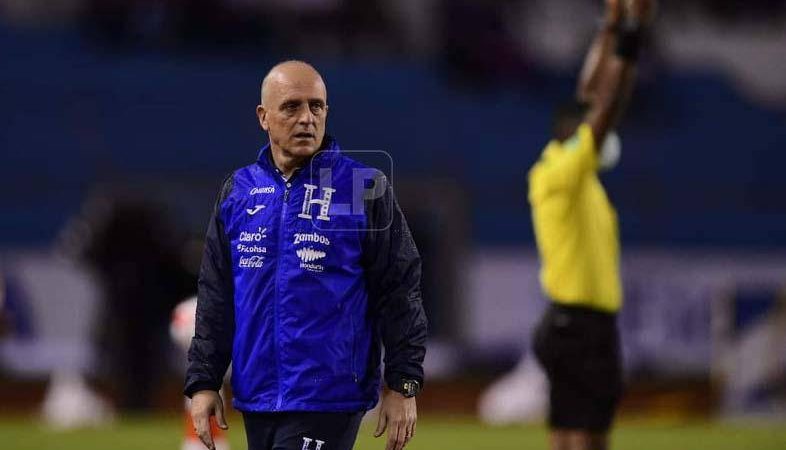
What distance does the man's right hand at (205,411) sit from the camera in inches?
186

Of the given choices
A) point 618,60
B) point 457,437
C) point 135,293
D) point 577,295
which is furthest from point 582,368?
point 135,293

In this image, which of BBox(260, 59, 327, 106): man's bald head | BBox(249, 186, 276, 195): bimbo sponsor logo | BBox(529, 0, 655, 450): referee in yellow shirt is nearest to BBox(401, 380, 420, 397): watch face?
BBox(249, 186, 276, 195): bimbo sponsor logo

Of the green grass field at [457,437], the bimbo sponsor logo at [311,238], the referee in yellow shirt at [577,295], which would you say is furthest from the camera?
the green grass field at [457,437]

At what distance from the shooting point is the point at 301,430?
4656mm

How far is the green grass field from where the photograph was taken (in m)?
11.8

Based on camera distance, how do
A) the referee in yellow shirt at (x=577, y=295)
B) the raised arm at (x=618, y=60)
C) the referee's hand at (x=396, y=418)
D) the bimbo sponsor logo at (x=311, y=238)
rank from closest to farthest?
the referee's hand at (x=396, y=418)
the bimbo sponsor logo at (x=311, y=238)
the raised arm at (x=618, y=60)
the referee in yellow shirt at (x=577, y=295)

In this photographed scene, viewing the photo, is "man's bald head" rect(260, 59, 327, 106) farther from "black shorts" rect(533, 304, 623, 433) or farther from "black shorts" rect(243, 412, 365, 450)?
"black shorts" rect(533, 304, 623, 433)

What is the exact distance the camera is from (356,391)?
4.71 m

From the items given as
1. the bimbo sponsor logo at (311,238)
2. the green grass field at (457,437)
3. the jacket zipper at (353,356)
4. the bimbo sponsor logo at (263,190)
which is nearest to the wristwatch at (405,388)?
the jacket zipper at (353,356)

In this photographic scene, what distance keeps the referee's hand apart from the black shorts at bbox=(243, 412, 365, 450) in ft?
0.50

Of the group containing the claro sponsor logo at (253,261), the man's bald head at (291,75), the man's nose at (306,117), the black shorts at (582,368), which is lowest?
the black shorts at (582,368)

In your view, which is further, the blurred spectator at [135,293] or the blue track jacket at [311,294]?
the blurred spectator at [135,293]

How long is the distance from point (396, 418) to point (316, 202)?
0.72 meters

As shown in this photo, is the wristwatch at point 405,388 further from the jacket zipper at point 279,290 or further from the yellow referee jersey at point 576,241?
the yellow referee jersey at point 576,241
